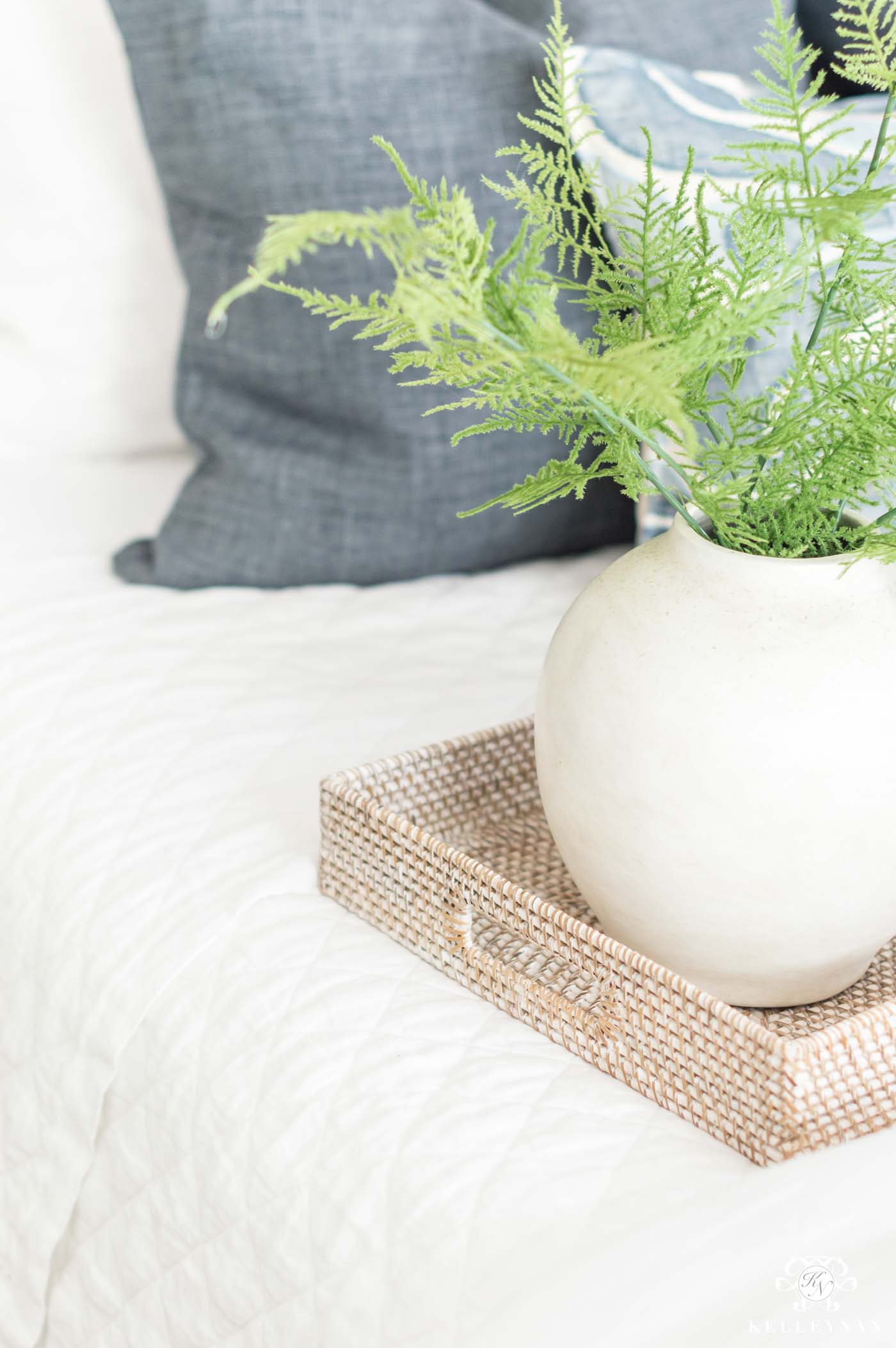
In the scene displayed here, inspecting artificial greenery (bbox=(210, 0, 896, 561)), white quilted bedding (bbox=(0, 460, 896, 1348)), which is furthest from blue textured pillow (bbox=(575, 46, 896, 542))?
artificial greenery (bbox=(210, 0, 896, 561))

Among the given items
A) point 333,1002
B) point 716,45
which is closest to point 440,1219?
point 333,1002

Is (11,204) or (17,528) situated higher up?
(11,204)

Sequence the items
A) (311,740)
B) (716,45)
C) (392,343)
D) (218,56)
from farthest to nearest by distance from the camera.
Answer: (716,45) → (218,56) → (311,740) → (392,343)

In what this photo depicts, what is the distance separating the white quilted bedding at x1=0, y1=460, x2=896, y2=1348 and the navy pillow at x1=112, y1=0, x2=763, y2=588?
0.10 metres

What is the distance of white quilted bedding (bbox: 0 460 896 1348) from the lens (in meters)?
0.48

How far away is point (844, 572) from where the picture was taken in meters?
0.54

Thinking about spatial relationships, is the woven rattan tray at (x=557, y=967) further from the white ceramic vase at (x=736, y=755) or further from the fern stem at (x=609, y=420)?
the fern stem at (x=609, y=420)

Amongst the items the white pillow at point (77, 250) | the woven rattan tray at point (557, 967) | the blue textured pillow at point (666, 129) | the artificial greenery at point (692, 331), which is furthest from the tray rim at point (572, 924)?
the white pillow at point (77, 250)

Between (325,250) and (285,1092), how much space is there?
72cm

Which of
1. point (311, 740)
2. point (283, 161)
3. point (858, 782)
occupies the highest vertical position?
point (283, 161)

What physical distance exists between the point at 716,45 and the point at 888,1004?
967mm

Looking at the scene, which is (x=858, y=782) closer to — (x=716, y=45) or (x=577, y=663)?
(x=577, y=663)

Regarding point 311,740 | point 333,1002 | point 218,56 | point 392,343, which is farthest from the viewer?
point 218,56

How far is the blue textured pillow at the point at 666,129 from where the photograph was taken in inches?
40.3
